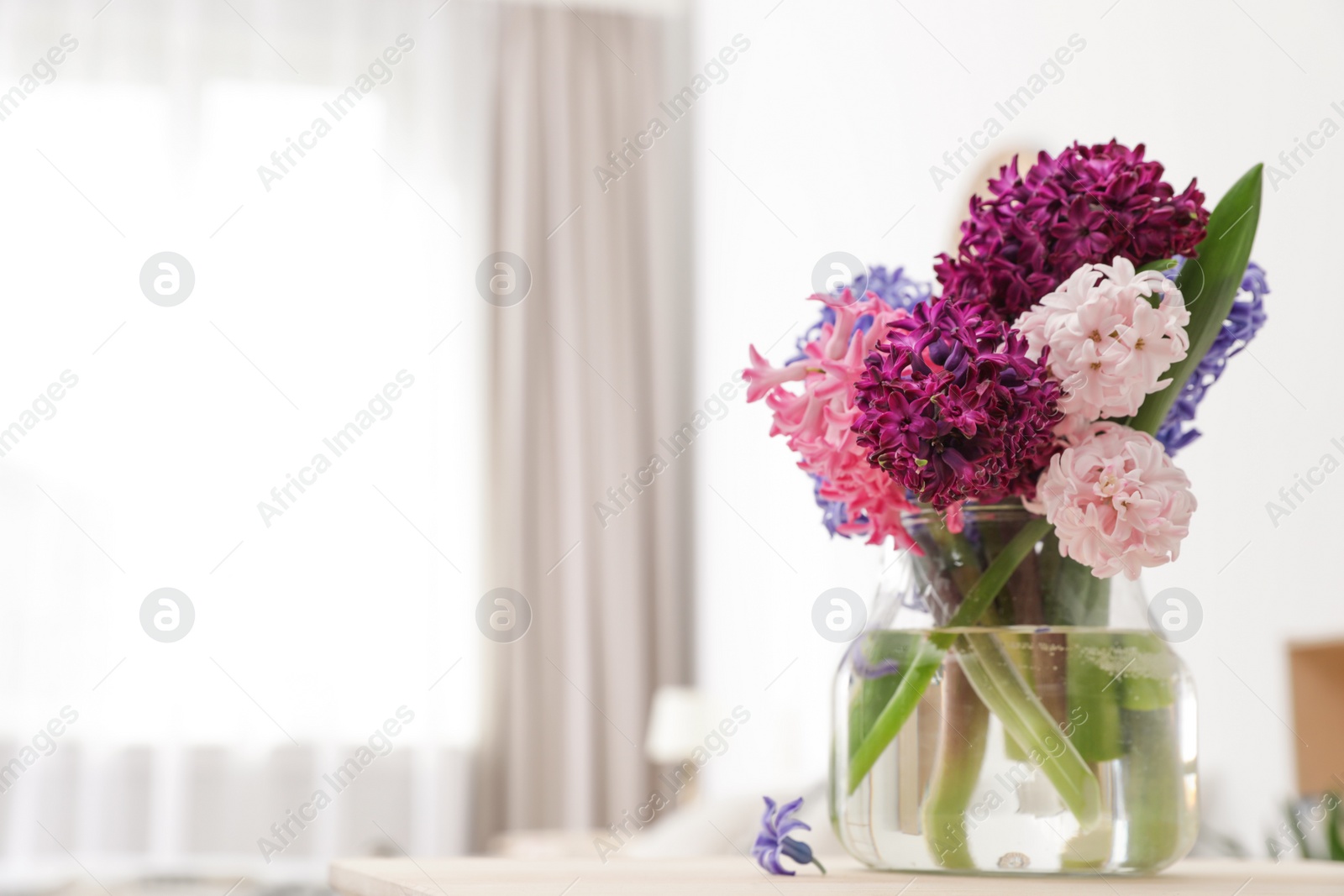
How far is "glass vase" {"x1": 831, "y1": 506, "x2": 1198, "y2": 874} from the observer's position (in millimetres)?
625

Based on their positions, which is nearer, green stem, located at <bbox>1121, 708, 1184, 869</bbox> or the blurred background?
green stem, located at <bbox>1121, 708, 1184, 869</bbox>

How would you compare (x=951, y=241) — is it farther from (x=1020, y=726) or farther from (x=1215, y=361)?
(x=1020, y=726)

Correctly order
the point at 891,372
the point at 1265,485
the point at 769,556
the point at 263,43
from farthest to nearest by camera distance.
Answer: the point at 263,43 → the point at 769,556 → the point at 1265,485 → the point at 891,372

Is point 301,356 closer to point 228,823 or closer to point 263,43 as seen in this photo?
point 263,43

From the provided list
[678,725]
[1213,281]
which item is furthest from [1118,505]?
[678,725]

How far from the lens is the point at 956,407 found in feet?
1.93

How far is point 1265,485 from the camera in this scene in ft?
5.75

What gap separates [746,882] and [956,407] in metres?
0.29

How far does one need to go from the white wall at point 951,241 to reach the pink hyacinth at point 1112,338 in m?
0.19

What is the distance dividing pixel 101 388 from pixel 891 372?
412 cm

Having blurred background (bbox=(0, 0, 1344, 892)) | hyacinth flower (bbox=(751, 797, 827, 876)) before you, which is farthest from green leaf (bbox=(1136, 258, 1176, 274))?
blurred background (bbox=(0, 0, 1344, 892))

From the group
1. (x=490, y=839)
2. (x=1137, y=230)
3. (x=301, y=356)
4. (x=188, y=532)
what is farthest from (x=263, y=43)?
(x=1137, y=230)

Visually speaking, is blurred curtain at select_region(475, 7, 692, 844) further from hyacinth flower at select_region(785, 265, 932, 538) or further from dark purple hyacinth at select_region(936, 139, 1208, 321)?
dark purple hyacinth at select_region(936, 139, 1208, 321)

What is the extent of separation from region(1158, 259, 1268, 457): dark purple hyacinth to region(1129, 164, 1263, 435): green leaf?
56 millimetres
